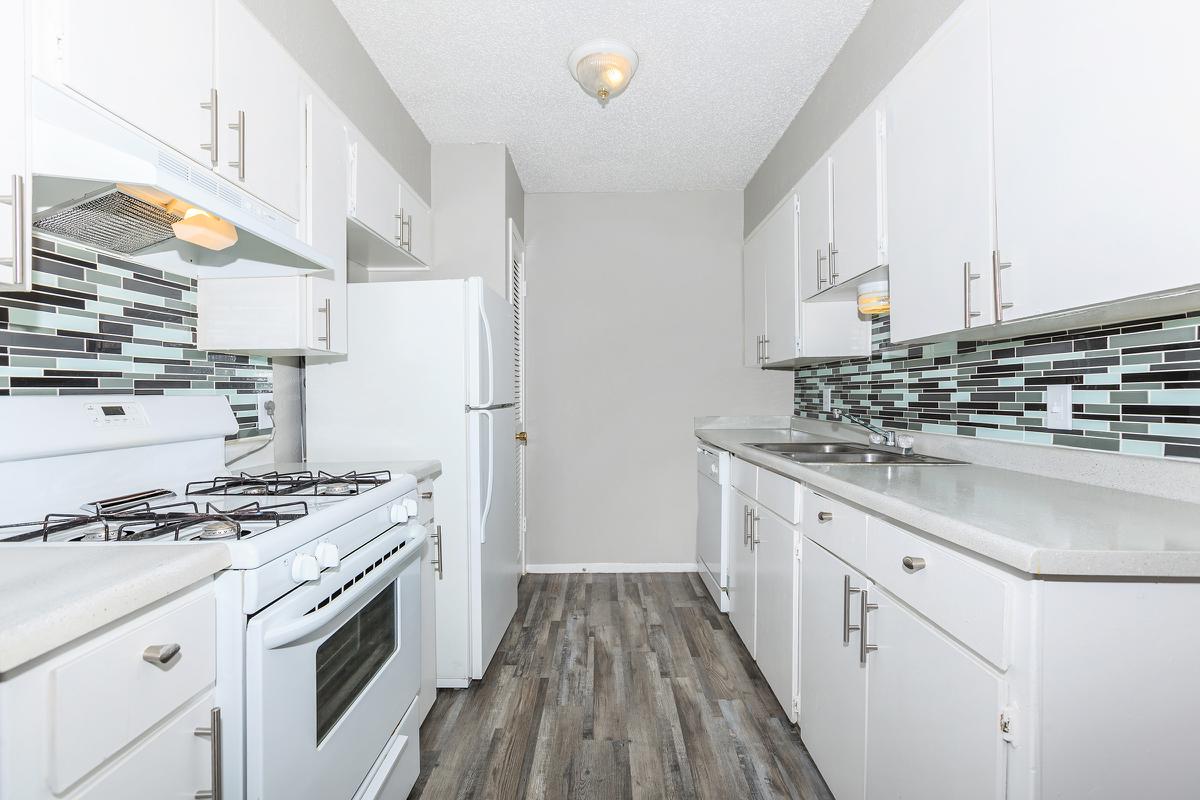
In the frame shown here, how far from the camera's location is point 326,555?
46.6 inches

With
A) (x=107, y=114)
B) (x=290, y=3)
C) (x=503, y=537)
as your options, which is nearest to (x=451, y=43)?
(x=290, y=3)

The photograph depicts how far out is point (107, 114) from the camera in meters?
1.11

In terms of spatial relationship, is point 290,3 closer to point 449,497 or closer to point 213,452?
point 213,452

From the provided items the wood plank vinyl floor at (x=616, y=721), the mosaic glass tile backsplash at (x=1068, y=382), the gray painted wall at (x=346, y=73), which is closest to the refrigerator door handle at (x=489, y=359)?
the gray painted wall at (x=346, y=73)

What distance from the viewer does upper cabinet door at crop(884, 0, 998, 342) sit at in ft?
4.63

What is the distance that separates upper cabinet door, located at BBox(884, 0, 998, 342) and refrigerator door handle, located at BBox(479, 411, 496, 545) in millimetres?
1550

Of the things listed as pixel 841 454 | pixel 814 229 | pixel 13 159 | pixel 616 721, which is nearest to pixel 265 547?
pixel 13 159

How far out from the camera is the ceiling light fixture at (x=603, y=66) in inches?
88.3

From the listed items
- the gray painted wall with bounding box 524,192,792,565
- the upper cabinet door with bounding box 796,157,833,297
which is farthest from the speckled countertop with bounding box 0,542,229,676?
the gray painted wall with bounding box 524,192,792,565

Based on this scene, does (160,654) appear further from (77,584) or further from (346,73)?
(346,73)

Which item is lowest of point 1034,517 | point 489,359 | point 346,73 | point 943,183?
point 1034,517

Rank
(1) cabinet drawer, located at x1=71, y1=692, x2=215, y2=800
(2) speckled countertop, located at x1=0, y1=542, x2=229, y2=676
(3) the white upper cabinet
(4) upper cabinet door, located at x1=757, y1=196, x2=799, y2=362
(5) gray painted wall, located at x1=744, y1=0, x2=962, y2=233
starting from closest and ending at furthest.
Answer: (2) speckled countertop, located at x1=0, y1=542, x2=229, y2=676
(1) cabinet drawer, located at x1=71, y1=692, x2=215, y2=800
(3) the white upper cabinet
(5) gray painted wall, located at x1=744, y1=0, x2=962, y2=233
(4) upper cabinet door, located at x1=757, y1=196, x2=799, y2=362

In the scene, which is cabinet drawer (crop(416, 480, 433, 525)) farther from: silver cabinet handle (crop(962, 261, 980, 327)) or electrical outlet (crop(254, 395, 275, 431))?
silver cabinet handle (crop(962, 261, 980, 327))

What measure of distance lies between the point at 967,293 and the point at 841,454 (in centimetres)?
100
